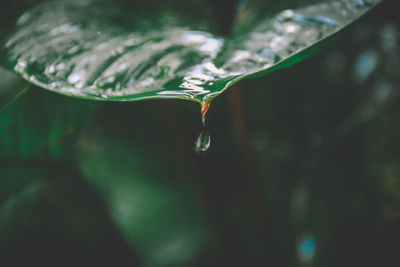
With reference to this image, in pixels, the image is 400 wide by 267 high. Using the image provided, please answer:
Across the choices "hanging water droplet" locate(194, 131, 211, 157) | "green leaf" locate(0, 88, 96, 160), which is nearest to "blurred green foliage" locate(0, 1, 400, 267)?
"green leaf" locate(0, 88, 96, 160)

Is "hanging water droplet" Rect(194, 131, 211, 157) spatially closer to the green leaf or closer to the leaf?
the leaf

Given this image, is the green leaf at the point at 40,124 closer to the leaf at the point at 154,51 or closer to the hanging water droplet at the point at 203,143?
the leaf at the point at 154,51

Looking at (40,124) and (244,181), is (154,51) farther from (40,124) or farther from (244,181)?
(244,181)

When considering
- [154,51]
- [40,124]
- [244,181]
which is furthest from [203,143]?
[244,181]

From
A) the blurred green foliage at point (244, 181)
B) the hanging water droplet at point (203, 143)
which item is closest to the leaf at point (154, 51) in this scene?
the hanging water droplet at point (203, 143)

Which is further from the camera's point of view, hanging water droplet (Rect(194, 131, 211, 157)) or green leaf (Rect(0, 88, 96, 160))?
green leaf (Rect(0, 88, 96, 160))

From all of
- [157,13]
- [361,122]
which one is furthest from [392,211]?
[157,13]

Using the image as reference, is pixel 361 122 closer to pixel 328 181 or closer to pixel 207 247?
pixel 328 181

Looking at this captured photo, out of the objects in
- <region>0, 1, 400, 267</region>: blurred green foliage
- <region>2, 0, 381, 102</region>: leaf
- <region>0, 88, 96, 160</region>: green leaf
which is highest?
<region>2, 0, 381, 102</region>: leaf
